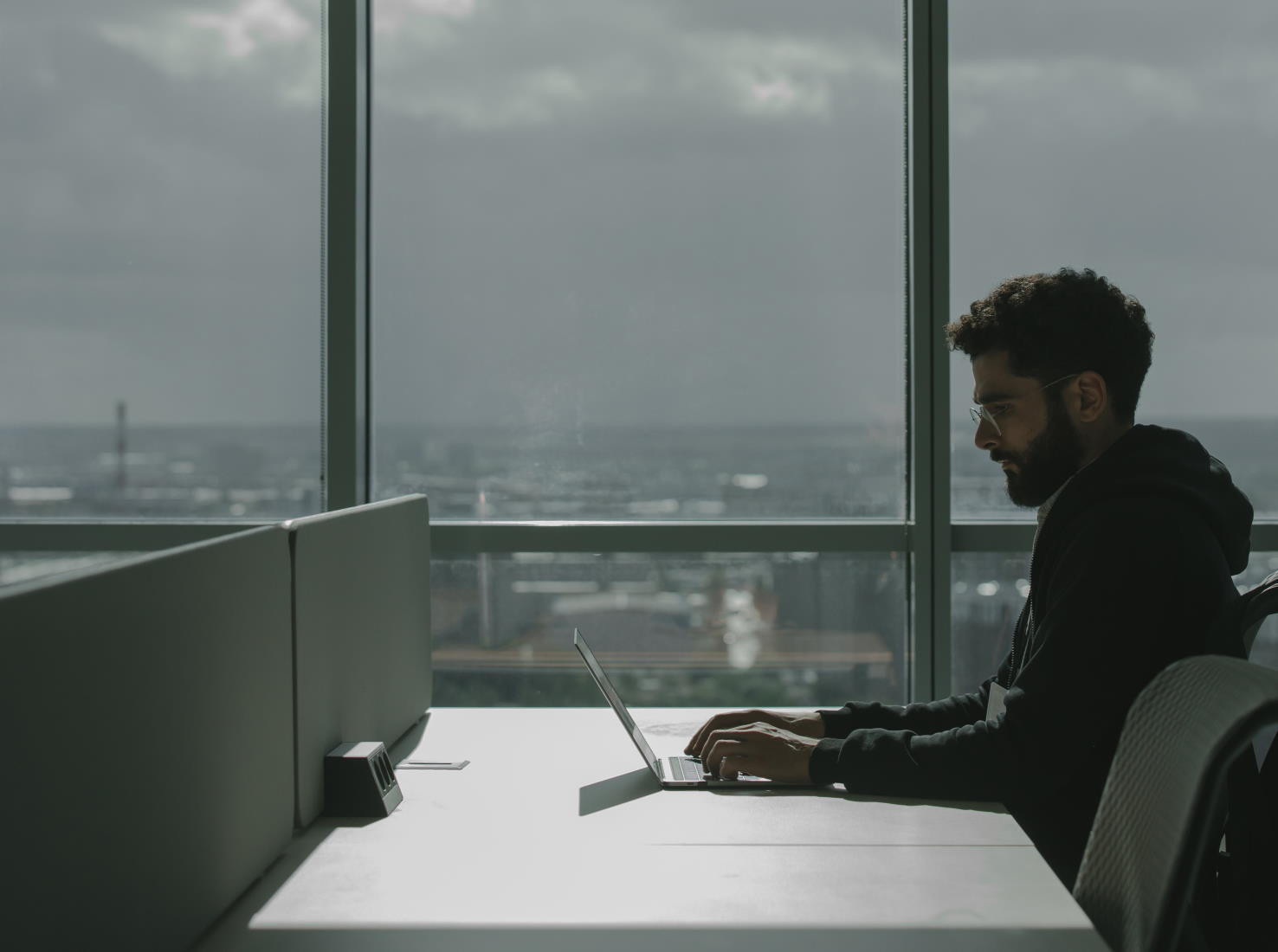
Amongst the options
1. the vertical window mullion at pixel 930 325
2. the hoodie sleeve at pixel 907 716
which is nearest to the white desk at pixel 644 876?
the hoodie sleeve at pixel 907 716

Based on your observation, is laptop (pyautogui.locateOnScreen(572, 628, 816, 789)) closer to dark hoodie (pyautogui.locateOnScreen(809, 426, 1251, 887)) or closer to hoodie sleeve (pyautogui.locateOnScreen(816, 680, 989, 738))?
dark hoodie (pyautogui.locateOnScreen(809, 426, 1251, 887))

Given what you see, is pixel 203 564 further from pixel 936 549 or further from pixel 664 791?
pixel 936 549

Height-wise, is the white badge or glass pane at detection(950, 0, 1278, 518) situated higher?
glass pane at detection(950, 0, 1278, 518)

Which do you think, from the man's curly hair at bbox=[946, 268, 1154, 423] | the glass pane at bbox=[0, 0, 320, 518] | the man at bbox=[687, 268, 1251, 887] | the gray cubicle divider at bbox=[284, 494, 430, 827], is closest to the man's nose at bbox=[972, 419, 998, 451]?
the man at bbox=[687, 268, 1251, 887]

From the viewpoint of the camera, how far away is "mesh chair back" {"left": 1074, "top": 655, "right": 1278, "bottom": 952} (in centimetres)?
91

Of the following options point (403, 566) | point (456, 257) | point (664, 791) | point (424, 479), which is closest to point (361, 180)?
point (456, 257)

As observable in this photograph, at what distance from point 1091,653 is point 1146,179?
2.18 meters

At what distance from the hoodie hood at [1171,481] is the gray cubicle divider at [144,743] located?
3.75ft

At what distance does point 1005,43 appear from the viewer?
3.11 m

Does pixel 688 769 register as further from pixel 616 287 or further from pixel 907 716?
pixel 616 287

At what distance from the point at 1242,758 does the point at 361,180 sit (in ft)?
9.00

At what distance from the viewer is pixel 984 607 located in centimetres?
308

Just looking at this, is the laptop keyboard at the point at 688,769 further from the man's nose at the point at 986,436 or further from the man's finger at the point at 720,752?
the man's nose at the point at 986,436

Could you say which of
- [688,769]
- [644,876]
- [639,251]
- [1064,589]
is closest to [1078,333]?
[1064,589]
